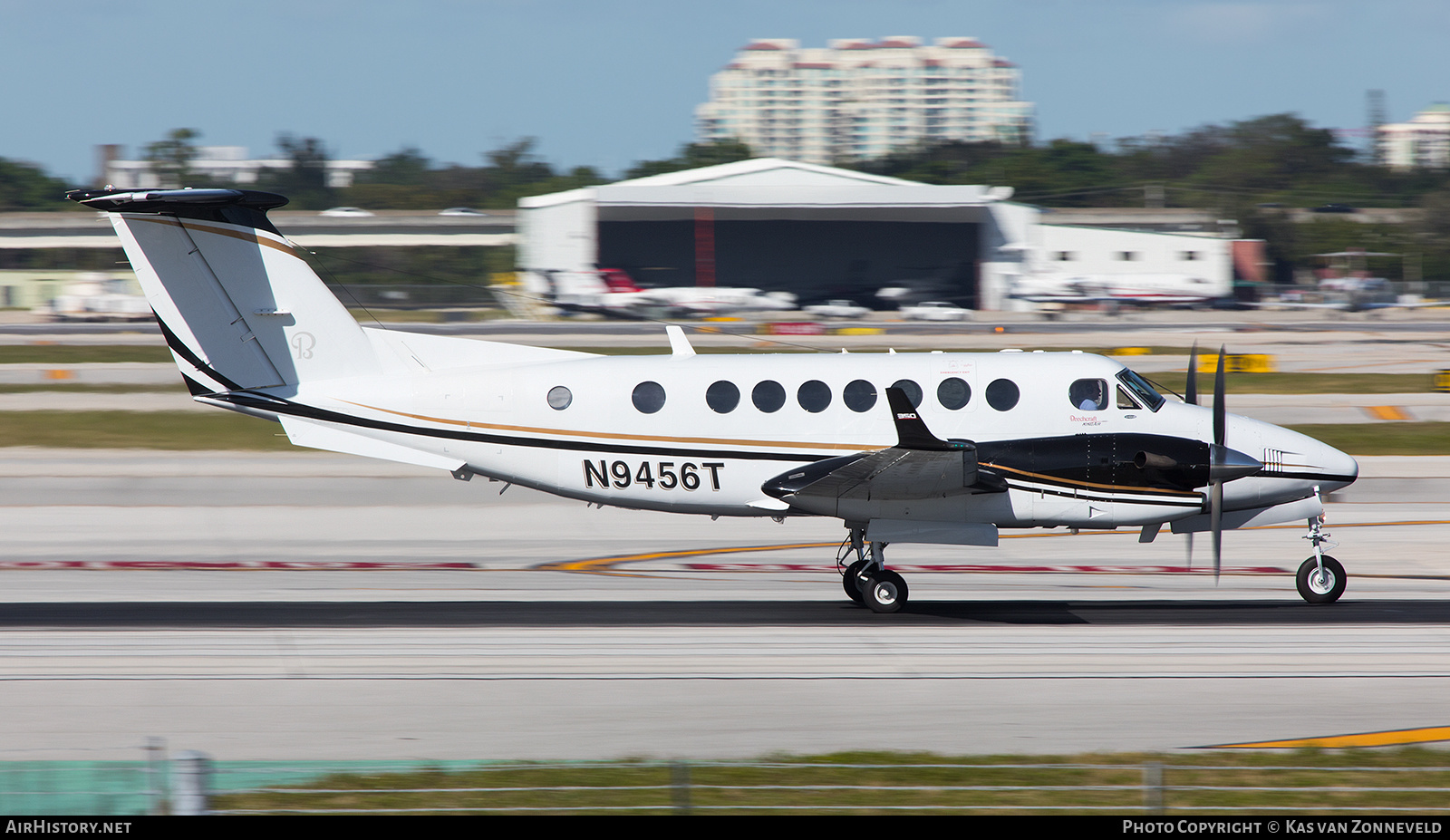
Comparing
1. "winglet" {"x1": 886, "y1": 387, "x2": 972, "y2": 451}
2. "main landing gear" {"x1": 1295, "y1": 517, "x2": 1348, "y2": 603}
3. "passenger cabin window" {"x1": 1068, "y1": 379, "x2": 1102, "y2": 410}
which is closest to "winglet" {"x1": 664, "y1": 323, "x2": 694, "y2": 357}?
"winglet" {"x1": 886, "y1": 387, "x2": 972, "y2": 451}

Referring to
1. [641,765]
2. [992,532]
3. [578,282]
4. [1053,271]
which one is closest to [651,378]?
[992,532]

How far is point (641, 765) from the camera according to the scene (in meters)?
8.27

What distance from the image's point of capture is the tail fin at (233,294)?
13.5 meters

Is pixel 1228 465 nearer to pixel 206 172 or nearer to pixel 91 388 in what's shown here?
pixel 91 388

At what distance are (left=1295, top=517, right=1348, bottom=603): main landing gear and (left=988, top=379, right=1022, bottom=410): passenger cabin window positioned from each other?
11.2 ft

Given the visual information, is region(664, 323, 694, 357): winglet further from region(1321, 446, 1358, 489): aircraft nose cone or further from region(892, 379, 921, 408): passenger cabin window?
→ region(1321, 446, 1358, 489): aircraft nose cone

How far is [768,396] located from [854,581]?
86.4 inches

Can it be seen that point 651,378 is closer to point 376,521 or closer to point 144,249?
point 144,249

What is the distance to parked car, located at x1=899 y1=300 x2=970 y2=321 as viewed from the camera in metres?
69.1

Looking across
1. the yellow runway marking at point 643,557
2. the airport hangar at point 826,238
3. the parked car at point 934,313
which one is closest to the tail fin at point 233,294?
the yellow runway marking at point 643,557

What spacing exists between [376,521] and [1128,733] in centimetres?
1296

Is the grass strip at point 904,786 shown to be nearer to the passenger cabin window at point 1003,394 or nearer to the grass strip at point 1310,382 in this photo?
the passenger cabin window at point 1003,394

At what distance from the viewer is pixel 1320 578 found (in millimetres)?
13211

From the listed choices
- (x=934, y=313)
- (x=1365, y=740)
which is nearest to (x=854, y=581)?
(x=1365, y=740)
